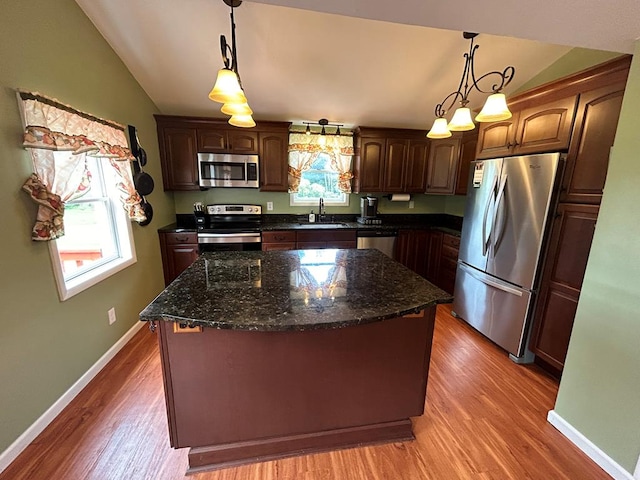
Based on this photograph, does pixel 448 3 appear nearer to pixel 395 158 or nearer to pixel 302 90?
pixel 302 90

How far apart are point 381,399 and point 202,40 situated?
3.05m

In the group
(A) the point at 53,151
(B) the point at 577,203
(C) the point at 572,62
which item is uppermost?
(C) the point at 572,62

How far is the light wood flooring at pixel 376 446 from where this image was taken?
1.36 meters

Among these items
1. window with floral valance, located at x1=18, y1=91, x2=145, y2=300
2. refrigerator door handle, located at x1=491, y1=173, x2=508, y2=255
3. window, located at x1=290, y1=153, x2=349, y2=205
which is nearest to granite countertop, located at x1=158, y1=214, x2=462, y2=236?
window, located at x1=290, y1=153, x2=349, y2=205

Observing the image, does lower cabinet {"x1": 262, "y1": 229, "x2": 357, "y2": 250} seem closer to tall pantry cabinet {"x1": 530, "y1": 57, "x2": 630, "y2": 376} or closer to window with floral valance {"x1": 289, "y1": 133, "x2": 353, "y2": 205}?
window with floral valance {"x1": 289, "y1": 133, "x2": 353, "y2": 205}

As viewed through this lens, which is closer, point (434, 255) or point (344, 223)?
point (434, 255)

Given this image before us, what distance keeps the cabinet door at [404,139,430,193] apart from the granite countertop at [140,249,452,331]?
2.27 metres

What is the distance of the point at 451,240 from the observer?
10.9 ft

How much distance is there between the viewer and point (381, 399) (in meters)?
1.45

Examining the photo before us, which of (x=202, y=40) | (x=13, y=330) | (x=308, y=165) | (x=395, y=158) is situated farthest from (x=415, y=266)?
(x=13, y=330)

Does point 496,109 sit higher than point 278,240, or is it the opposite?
point 496,109

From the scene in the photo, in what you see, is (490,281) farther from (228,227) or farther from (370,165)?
(228,227)

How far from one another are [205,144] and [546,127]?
134 inches

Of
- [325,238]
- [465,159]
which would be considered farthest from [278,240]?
[465,159]
